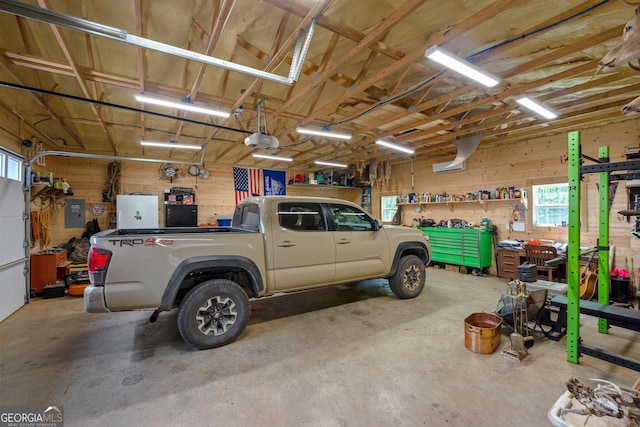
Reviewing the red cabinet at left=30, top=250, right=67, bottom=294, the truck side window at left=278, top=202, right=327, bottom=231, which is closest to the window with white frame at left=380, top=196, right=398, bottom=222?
the truck side window at left=278, top=202, right=327, bottom=231

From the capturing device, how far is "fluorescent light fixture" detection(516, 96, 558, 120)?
12.5 ft

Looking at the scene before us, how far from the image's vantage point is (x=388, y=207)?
941cm

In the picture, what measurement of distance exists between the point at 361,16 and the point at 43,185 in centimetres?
Result: 587

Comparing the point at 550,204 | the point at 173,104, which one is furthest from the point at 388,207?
the point at 173,104

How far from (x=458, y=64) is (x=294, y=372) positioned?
3.45 meters

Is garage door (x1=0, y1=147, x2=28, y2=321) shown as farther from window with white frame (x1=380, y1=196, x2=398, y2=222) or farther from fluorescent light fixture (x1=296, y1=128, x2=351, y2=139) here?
window with white frame (x1=380, y1=196, x2=398, y2=222)

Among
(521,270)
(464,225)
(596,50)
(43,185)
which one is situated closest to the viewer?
(596,50)

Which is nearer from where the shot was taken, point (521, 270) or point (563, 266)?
point (521, 270)

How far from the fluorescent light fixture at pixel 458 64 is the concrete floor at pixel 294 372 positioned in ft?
9.77

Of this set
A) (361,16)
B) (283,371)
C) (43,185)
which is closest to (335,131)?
(361,16)

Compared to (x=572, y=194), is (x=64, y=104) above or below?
above

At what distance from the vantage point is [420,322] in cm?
346

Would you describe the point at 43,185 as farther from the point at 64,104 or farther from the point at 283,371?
the point at 283,371

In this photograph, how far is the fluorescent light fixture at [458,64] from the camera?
2.53 meters
